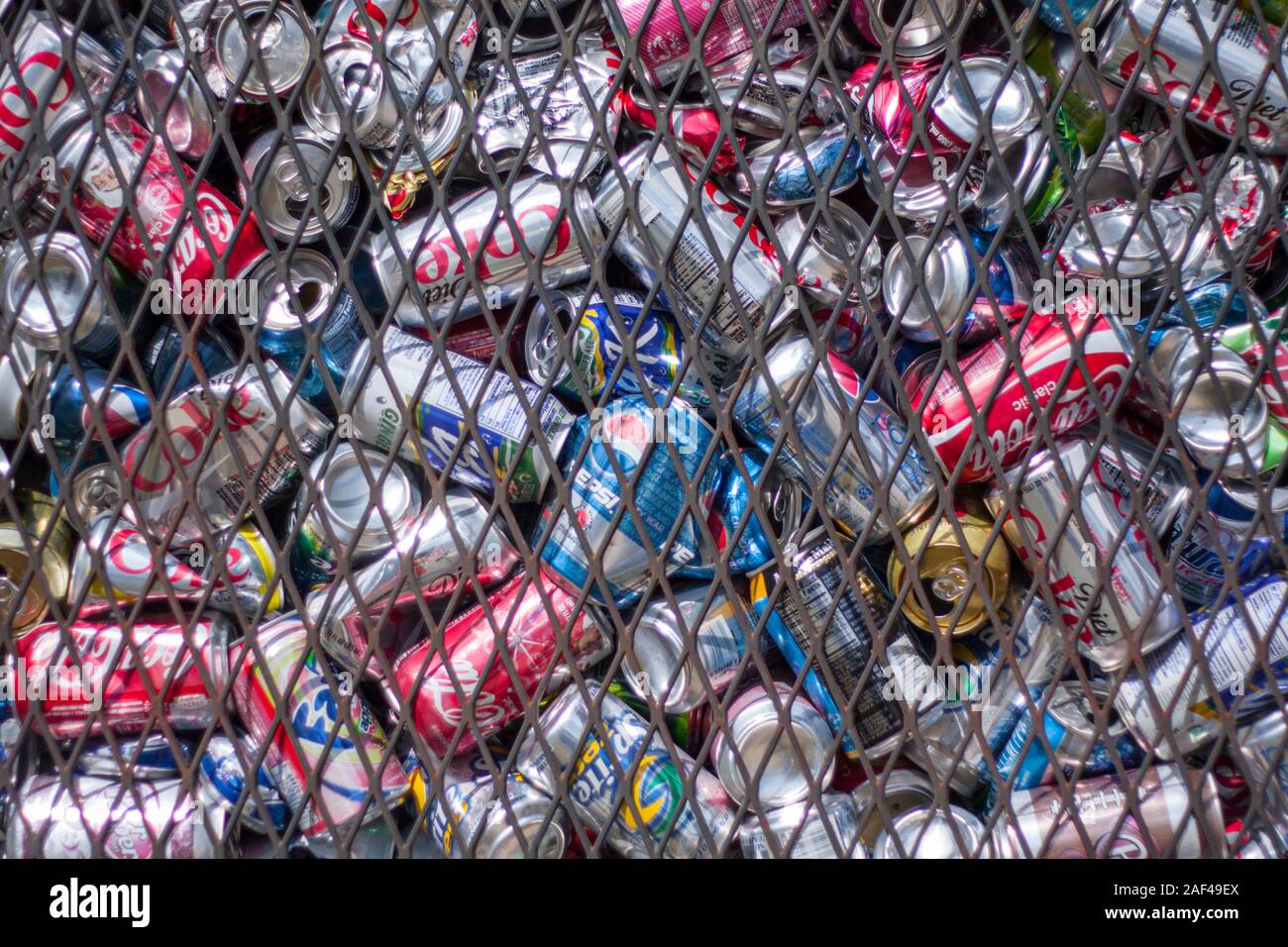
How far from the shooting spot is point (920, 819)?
3.37 ft

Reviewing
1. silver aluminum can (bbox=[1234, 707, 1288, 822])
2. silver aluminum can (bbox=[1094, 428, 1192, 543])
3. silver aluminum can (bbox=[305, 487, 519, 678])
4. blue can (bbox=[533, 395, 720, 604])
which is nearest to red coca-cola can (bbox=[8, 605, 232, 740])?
silver aluminum can (bbox=[305, 487, 519, 678])

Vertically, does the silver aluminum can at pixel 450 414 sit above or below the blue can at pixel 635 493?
above

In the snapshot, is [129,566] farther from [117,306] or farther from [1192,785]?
[1192,785]

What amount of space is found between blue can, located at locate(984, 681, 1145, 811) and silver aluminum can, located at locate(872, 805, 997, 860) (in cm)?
4

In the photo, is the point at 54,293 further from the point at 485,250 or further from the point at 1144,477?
the point at 1144,477

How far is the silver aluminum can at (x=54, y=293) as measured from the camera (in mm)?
1021

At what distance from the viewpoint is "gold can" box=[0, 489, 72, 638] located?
1.06 m

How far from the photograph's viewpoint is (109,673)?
3.34 ft

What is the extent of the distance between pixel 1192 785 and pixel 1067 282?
1.57ft

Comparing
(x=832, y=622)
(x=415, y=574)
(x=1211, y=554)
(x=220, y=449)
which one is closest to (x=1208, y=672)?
(x=1211, y=554)

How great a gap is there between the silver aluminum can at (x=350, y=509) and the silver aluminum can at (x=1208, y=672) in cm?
71

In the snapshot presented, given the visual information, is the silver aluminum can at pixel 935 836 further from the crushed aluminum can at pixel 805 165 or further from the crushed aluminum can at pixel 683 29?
the crushed aluminum can at pixel 683 29

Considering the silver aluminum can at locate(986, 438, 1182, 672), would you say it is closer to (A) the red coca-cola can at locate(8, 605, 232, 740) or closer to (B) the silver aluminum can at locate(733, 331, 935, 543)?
(B) the silver aluminum can at locate(733, 331, 935, 543)

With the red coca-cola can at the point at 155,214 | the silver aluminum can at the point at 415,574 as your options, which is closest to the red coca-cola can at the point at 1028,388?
the silver aluminum can at the point at 415,574
